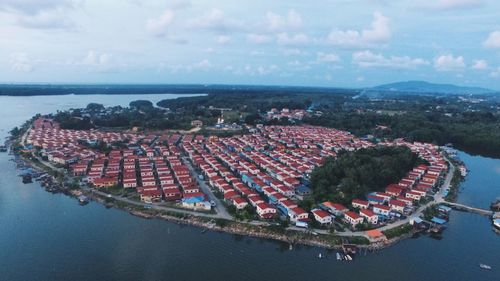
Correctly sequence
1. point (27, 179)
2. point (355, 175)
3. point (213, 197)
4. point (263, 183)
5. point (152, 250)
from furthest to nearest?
point (27, 179) → point (263, 183) → point (355, 175) → point (213, 197) → point (152, 250)

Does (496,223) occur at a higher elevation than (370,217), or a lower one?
lower

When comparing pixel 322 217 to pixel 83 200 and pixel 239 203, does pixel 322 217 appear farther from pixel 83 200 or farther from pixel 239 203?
pixel 83 200

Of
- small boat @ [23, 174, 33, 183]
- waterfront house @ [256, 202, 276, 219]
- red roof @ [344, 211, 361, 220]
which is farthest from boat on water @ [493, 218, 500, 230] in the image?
small boat @ [23, 174, 33, 183]

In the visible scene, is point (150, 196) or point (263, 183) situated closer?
point (150, 196)

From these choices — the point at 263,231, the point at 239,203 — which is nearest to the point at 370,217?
the point at 263,231

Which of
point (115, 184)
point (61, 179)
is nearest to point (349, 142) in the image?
point (115, 184)

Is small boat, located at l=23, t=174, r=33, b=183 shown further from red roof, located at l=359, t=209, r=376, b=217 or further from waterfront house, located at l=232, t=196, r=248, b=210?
red roof, located at l=359, t=209, r=376, b=217

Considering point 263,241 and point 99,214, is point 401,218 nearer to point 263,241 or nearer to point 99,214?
point 263,241

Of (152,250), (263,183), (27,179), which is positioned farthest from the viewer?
(27,179)
